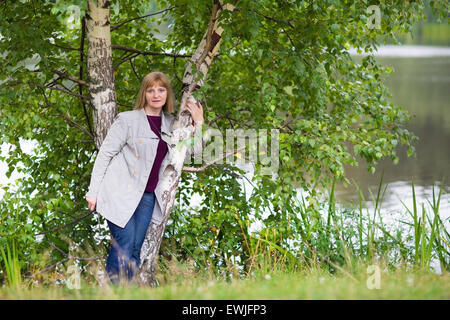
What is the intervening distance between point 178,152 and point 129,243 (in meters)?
0.89

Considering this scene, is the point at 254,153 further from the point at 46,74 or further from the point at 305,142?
the point at 46,74

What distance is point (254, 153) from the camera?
5535 mm

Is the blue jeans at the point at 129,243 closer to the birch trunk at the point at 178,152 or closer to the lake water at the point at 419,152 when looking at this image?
the birch trunk at the point at 178,152

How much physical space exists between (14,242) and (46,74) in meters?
1.56

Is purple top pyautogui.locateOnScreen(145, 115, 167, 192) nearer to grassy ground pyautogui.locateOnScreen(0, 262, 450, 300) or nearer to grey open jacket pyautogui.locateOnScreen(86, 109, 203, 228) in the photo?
grey open jacket pyautogui.locateOnScreen(86, 109, 203, 228)

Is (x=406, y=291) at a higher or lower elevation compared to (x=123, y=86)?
lower

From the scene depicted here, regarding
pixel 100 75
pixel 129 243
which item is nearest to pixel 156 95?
pixel 100 75

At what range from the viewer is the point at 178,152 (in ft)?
16.6

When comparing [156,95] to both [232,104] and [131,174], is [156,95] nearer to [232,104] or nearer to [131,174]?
[131,174]

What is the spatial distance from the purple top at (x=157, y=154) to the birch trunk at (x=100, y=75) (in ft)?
2.08

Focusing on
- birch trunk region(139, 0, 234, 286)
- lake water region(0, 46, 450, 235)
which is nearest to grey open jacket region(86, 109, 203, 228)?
birch trunk region(139, 0, 234, 286)

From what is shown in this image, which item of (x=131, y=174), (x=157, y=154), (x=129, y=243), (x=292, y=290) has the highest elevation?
(x=157, y=154)
